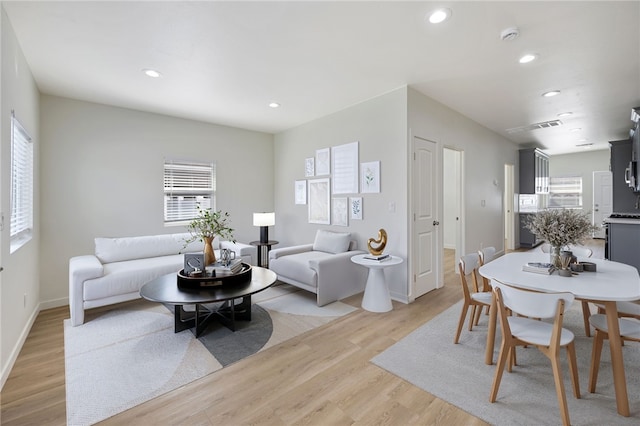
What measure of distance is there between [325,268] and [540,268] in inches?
80.3

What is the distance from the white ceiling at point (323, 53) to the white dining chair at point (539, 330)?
1972mm

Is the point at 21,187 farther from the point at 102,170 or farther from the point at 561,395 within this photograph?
the point at 561,395

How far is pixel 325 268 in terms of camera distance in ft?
11.2

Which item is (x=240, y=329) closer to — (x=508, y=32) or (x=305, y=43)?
(x=305, y=43)

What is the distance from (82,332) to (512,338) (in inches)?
145

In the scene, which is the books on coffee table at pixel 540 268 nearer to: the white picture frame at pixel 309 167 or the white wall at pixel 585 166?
the white picture frame at pixel 309 167

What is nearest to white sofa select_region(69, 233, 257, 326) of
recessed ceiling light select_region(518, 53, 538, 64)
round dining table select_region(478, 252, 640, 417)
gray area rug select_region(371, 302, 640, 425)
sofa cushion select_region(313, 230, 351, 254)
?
sofa cushion select_region(313, 230, 351, 254)

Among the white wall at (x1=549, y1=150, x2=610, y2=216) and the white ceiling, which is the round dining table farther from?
the white wall at (x1=549, y1=150, x2=610, y2=216)

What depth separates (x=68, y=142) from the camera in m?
3.67

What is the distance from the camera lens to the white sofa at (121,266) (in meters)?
2.94

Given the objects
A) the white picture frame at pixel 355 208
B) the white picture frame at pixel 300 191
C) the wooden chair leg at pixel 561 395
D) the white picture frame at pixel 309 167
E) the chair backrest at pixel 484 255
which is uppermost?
the white picture frame at pixel 309 167

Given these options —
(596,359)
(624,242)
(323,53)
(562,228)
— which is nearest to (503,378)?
(596,359)

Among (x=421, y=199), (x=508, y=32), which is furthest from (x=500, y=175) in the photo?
(x=508, y=32)

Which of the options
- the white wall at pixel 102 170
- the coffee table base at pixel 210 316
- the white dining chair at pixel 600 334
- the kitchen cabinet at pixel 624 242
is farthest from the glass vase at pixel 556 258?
the white wall at pixel 102 170
